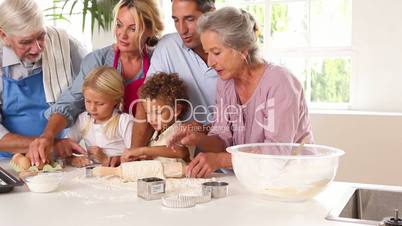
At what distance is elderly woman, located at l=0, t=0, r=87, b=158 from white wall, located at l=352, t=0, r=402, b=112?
1.86 metres

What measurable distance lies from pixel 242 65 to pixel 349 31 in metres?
2.06

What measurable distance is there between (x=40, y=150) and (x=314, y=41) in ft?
7.74

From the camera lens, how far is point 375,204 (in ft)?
4.84

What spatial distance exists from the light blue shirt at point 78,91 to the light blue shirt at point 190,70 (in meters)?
0.13

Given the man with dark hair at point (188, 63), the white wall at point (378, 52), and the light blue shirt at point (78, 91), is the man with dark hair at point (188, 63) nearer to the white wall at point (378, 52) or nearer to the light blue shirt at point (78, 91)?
the light blue shirt at point (78, 91)

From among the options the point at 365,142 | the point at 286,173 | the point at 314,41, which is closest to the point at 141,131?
the point at 286,173

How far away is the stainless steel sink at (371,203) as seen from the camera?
144 cm

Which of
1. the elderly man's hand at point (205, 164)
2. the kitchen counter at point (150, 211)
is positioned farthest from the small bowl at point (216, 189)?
the elderly man's hand at point (205, 164)

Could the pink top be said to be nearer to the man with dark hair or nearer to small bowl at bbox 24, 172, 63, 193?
the man with dark hair

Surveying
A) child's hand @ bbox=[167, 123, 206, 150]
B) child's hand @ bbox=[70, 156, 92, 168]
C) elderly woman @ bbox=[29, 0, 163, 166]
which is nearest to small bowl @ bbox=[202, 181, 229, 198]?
child's hand @ bbox=[167, 123, 206, 150]

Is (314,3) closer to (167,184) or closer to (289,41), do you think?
(289,41)

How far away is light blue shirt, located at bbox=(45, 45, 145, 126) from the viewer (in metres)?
2.12

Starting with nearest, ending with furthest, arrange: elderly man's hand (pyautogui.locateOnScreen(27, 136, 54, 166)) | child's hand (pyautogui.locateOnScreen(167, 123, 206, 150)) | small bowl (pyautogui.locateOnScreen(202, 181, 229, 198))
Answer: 1. small bowl (pyautogui.locateOnScreen(202, 181, 229, 198))
2. child's hand (pyautogui.locateOnScreen(167, 123, 206, 150))
3. elderly man's hand (pyautogui.locateOnScreen(27, 136, 54, 166))

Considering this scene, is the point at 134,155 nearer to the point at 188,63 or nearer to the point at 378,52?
the point at 188,63
